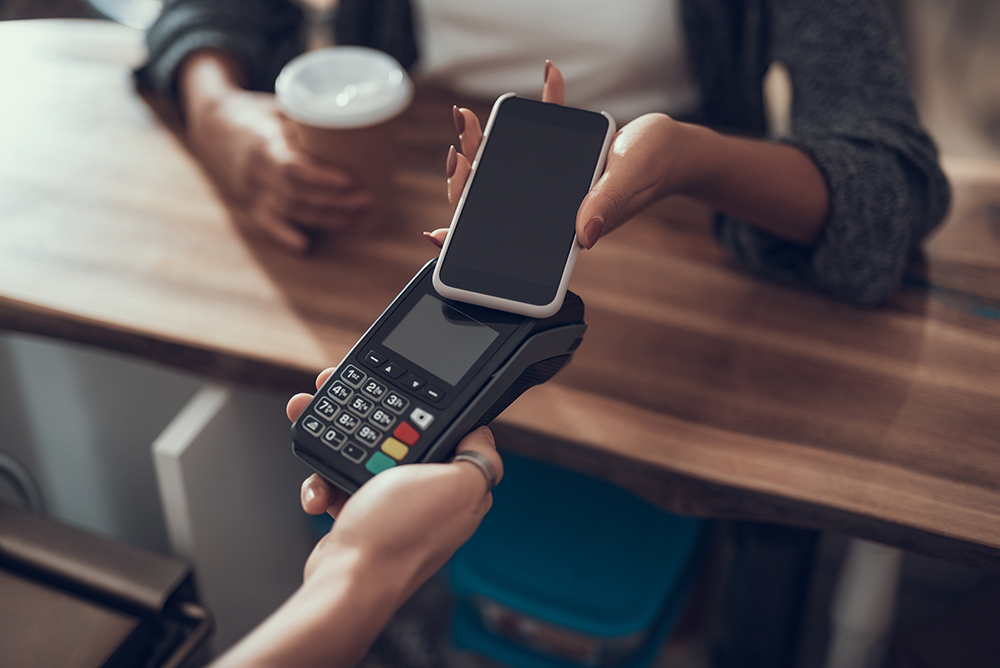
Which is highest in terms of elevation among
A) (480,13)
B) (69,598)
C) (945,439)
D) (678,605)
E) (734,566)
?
(480,13)

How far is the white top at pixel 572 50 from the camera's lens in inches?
27.2

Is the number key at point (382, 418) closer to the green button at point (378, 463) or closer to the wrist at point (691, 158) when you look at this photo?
the green button at point (378, 463)

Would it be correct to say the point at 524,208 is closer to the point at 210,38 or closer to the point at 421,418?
the point at 421,418

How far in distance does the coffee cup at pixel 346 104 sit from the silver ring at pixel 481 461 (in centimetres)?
30

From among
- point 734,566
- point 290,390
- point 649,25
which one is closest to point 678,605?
point 734,566

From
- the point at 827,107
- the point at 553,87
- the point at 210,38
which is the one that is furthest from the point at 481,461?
the point at 210,38

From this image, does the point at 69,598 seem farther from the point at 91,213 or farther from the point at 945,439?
the point at 945,439

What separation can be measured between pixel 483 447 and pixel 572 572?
1.26 feet

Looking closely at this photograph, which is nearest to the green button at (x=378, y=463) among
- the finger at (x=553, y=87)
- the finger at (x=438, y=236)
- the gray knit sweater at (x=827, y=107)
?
the finger at (x=438, y=236)

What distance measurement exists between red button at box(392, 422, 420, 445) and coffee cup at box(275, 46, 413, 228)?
28 centimetres

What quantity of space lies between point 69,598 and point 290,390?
195 millimetres

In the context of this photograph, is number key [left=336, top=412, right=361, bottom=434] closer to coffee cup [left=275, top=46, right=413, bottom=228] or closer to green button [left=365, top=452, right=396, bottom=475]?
green button [left=365, top=452, right=396, bottom=475]

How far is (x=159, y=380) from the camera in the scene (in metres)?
0.67

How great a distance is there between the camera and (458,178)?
0.39 meters
